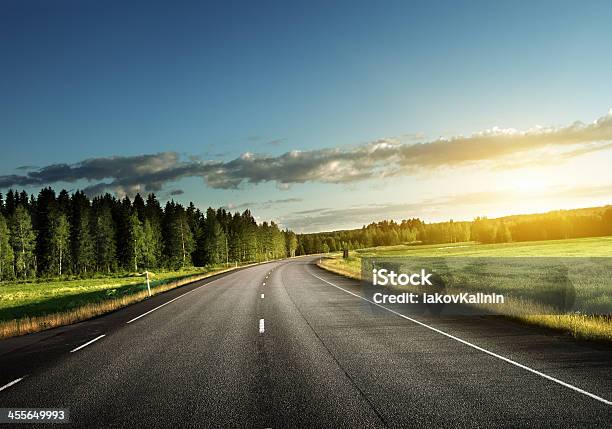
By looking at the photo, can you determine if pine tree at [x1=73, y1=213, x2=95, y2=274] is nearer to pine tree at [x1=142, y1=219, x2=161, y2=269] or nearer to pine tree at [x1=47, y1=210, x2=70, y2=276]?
pine tree at [x1=47, y1=210, x2=70, y2=276]

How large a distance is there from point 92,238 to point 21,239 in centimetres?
1268

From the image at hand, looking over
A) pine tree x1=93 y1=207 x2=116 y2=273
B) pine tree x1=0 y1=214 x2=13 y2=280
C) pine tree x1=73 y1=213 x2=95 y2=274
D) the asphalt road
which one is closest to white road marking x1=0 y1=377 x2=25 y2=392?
the asphalt road

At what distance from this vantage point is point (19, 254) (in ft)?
234

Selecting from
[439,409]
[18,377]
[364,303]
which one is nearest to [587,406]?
[439,409]

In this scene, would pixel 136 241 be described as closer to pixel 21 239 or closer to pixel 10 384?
pixel 21 239

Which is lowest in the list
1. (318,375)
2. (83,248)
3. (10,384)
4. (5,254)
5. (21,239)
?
(318,375)

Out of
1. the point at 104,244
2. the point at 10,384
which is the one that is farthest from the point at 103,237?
the point at 10,384

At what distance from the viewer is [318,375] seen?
7035mm

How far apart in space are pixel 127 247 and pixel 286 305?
7610cm

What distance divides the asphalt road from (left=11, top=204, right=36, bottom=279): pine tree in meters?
69.5

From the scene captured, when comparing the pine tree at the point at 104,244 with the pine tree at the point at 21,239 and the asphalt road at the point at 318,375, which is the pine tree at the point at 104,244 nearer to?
the pine tree at the point at 21,239

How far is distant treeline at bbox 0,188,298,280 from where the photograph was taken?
73.0m

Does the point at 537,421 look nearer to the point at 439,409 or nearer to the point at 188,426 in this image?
the point at 439,409

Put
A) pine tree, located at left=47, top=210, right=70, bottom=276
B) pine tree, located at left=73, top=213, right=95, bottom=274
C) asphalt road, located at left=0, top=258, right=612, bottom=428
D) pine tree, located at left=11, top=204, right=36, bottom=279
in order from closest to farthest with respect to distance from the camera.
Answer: asphalt road, located at left=0, top=258, right=612, bottom=428 → pine tree, located at left=11, top=204, right=36, bottom=279 → pine tree, located at left=47, top=210, right=70, bottom=276 → pine tree, located at left=73, top=213, right=95, bottom=274
